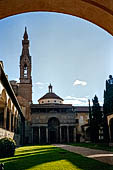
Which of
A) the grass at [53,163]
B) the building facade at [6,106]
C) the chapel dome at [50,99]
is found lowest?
the grass at [53,163]

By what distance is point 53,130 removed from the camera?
45.7 meters

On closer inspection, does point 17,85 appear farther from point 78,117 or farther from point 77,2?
point 77,2

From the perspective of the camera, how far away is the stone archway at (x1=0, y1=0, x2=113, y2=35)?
2896 mm

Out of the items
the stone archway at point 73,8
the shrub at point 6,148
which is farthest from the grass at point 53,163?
the stone archway at point 73,8

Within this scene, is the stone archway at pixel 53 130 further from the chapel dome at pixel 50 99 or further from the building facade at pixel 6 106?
the building facade at pixel 6 106

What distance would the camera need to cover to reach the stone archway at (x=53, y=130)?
1781 inches

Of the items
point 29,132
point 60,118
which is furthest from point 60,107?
point 29,132

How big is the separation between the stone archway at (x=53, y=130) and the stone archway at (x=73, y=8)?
43.7 meters

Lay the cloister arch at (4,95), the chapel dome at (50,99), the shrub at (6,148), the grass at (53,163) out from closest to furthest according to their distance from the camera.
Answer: the grass at (53,163) < the shrub at (6,148) < the cloister arch at (4,95) < the chapel dome at (50,99)

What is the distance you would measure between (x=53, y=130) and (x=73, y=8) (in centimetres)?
4421

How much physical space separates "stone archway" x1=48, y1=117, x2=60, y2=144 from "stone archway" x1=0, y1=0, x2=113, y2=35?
4369 cm

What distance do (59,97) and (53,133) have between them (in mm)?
13226

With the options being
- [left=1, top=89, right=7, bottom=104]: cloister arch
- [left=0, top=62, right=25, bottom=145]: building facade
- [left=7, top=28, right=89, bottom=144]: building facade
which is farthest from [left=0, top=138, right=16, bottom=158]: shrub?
[left=7, top=28, right=89, bottom=144]: building facade

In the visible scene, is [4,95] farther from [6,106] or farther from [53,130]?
[53,130]
